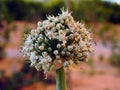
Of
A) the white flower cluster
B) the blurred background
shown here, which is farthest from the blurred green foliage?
the white flower cluster

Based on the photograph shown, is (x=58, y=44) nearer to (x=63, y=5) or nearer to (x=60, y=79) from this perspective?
(x=60, y=79)

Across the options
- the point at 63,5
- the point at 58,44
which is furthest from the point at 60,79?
the point at 63,5

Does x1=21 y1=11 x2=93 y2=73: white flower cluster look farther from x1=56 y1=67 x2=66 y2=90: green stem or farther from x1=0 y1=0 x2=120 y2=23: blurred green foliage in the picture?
x1=0 y1=0 x2=120 y2=23: blurred green foliage

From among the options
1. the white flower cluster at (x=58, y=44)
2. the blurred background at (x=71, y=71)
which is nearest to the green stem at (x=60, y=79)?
the white flower cluster at (x=58, y=44)

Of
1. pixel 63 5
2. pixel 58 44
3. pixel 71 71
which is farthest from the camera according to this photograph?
pixel 63 5

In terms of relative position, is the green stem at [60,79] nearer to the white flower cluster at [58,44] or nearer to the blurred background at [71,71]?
the white flower cluster at [58,44]

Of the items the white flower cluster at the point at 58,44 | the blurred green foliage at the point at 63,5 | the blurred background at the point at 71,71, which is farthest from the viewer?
the blurred green foliage at the point at 63,5

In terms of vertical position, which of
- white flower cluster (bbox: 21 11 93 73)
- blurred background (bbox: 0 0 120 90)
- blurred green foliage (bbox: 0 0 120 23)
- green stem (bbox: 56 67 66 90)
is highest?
blurred green foliage (bbox: 0 0 120 23)

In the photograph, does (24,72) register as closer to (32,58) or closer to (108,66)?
(108,66)
